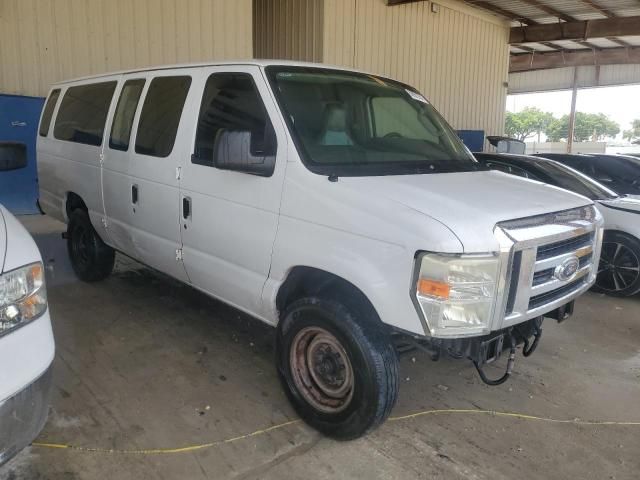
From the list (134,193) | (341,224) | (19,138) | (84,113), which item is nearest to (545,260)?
(341,224)

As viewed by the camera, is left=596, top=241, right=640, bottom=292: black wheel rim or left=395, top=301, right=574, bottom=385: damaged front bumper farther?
left=596, top=241, right=640, bottom=292: black wheel rim

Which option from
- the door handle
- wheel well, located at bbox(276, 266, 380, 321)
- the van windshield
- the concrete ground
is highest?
the van windshield

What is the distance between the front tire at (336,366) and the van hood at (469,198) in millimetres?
648

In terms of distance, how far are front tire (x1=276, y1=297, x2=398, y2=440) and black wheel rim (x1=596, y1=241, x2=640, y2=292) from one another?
4273 mm

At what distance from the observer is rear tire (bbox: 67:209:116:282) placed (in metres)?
5.25

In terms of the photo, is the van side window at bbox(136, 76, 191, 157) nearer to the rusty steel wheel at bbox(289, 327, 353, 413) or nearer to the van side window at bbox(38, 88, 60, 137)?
the rusty steel wheel at bbox(289, 327, 353, 413)

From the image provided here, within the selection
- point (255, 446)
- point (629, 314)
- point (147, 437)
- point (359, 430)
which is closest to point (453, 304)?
point (359, 430)

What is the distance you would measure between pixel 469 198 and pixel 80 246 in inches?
→ 168

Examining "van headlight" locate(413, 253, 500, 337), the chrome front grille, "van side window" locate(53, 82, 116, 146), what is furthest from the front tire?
"van side window" locate(53, 82, 116, 146)

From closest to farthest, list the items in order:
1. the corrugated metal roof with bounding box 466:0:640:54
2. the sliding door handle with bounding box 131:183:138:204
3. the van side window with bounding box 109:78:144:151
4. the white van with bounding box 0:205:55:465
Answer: the white van with bounding box 0:205:55:465
the sliding door handle with bounding box 131:183:138:204
the van side window with bounding box 109:78:144:151
the corrugated metal roof with bounding box 466:0:640:54

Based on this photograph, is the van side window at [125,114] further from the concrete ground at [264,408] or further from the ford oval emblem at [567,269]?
the ford oval emblem at [567,269]

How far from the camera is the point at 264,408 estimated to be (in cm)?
329

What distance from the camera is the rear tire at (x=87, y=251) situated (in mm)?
5254

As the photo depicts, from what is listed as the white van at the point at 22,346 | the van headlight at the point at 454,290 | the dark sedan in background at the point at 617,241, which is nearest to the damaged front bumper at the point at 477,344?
the van headlight at the point at 454,290
